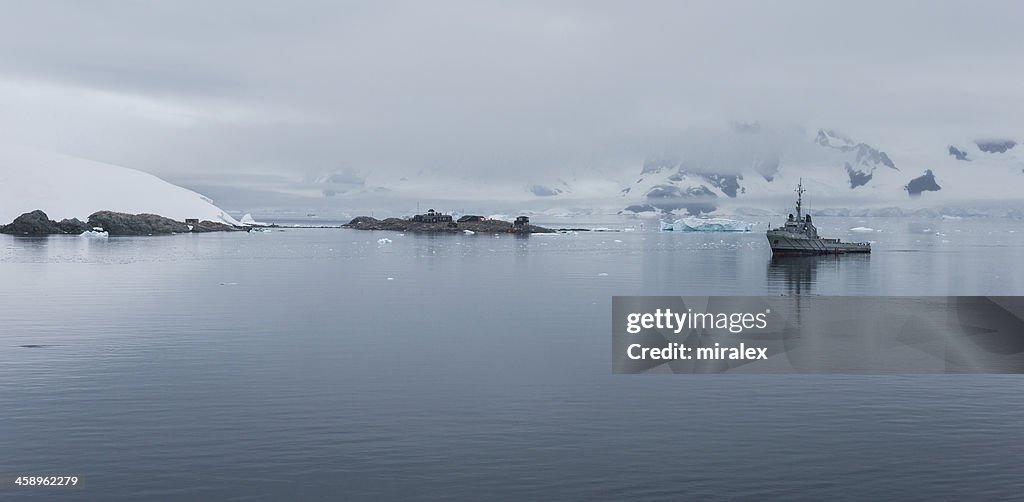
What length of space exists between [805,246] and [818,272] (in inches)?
1288

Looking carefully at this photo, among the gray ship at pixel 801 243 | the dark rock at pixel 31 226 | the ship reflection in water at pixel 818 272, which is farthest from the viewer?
the dark rock at pixel 31 226

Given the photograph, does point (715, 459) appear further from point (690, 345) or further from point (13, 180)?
point (13, 180)

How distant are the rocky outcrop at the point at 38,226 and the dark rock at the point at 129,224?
819 cm

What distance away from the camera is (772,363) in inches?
1335

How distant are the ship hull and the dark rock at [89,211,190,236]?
13786 cm

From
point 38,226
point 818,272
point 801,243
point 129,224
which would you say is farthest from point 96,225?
point 818,272

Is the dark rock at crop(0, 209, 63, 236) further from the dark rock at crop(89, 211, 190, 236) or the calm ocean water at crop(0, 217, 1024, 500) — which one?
the calm ocean water at crop(0, 217, 1024, 500)

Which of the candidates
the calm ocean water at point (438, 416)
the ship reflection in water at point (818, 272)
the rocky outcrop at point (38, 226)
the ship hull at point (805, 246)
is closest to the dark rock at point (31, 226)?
the rocky outcrop at point (38, 226)

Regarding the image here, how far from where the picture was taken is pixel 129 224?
187125 millimetres

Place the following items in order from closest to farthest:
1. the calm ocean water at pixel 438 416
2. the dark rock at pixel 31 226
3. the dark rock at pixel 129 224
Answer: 1. the calm ocean water at pixel 438 416
2. the dark rock at pixel 31 226
3. the dark rock at pixel 129 224

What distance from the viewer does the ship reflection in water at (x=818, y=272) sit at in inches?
2894

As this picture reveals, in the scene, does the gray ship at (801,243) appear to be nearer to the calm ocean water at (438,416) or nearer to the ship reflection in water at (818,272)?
the ship reflection in water at (818,272)

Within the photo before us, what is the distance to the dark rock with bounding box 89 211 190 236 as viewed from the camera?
183 m

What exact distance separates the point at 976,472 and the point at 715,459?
5903mm
